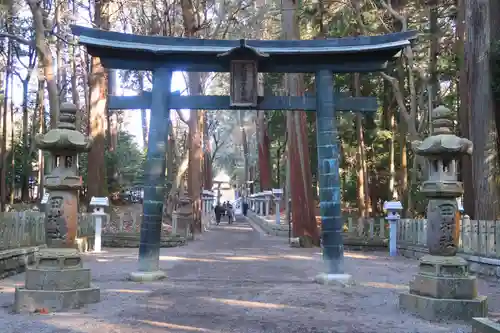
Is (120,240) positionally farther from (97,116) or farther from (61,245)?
(61,245)

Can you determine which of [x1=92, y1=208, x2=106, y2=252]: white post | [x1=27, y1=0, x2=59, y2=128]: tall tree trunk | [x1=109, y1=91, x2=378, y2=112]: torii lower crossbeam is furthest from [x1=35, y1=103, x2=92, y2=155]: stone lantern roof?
[x1=27, y1=0, x2=59, y2=128]: tall tree trunk

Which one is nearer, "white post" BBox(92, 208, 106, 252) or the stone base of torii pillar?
the stone base of torii pillar

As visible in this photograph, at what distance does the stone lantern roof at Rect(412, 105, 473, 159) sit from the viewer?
8094mm

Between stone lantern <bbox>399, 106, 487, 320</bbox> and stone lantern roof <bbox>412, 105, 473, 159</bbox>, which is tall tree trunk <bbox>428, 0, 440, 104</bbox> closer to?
stone lantern roof <bbox>412, 105, 473, 159</bbox>

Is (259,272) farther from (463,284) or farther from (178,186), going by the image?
(178,186)

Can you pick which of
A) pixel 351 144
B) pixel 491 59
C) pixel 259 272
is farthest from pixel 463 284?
pixel 351 144

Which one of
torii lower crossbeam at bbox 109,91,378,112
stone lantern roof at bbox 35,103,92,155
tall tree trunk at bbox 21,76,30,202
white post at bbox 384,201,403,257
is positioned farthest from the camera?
tall tree trunk at bbox 21,76,30,202

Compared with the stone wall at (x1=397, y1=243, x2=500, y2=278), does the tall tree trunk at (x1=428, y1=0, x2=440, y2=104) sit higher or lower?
higher

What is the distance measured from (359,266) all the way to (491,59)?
7.37 metres

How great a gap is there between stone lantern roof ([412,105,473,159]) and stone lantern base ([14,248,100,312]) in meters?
5.77

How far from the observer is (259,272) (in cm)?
1280

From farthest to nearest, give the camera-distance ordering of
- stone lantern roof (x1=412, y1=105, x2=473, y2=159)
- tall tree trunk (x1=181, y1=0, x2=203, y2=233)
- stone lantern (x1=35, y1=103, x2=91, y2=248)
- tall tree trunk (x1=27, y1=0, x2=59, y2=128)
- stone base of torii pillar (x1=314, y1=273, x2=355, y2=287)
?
tall tree trunk (x1=181, y1=0, x2=203, y2=233)
tall tree trunk (x1=27, y1=0, x2=59, y2=128)
stone base of torii pillar (x1=314, y1=273, x2=355, y2=287)
stone lantern (x1=35, y1=103, x2=91, y2=248)
stone lantern roof (x1=412, y1=105, x2=473, y2=159)

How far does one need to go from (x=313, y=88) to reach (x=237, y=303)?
22.6m

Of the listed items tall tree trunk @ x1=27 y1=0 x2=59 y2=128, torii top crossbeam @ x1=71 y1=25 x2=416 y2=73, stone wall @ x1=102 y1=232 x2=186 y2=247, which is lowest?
stone wall @ x1=102 y1=232 x2=186 y2=247
